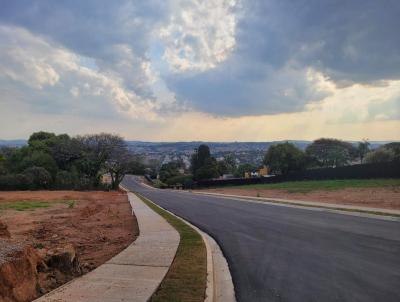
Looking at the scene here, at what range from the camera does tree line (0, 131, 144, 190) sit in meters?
62.2

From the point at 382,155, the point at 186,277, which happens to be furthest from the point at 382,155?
the point at 186,277

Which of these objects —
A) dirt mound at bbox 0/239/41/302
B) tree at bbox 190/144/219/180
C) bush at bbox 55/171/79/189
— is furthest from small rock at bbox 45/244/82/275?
tree at bbox 190/144/219/180

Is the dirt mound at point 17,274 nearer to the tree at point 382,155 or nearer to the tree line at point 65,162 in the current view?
the tree line at point 65,162

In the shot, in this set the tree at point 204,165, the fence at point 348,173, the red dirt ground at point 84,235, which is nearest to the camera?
the red dirt ground at point 84,235

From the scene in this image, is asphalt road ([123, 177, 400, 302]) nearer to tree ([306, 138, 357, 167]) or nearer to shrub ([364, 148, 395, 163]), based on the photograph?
shrub ([364, 148, 395, 163])

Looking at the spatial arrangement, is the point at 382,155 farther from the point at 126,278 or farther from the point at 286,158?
the point at 126,278

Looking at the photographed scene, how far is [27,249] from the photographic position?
804cm

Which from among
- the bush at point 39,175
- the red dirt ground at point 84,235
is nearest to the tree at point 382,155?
the bush at point 39,175

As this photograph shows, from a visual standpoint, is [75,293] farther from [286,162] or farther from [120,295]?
[286,162]

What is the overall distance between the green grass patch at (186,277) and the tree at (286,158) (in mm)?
90439

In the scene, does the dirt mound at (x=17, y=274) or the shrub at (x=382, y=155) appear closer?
the dirt mound at (x=17, y=274)

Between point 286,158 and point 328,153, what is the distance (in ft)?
59.3

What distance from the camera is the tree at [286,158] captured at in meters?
101

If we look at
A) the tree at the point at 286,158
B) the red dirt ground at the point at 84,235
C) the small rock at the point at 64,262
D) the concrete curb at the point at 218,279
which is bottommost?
the red dirt ground at the point at 84,235
